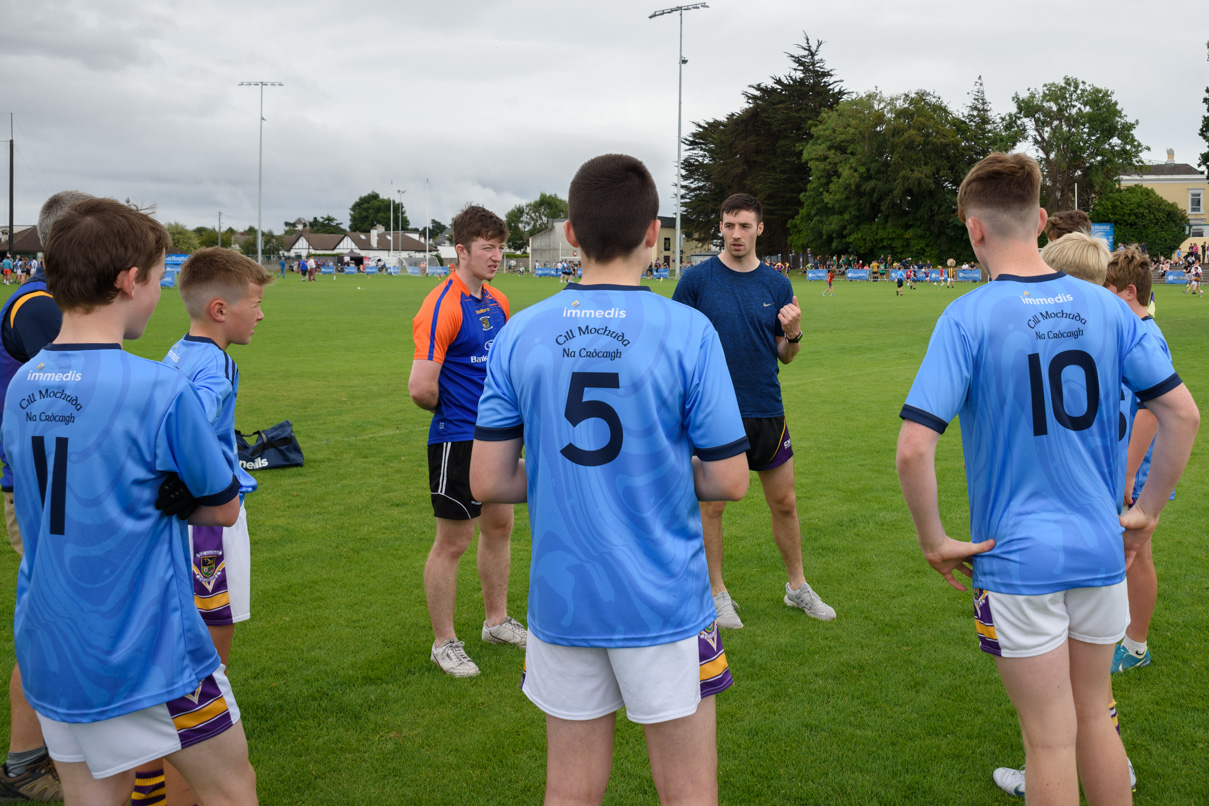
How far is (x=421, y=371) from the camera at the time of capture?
15.3ft

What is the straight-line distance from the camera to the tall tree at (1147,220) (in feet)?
220

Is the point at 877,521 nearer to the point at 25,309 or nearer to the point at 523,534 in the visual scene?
the point at 523,534

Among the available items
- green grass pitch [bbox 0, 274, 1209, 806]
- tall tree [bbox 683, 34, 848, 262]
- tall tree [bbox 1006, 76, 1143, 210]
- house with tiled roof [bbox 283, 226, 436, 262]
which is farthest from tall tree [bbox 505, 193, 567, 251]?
green grass pitch [bbox 0, 274, 1209, 806]

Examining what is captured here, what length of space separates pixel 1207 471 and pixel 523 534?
6.91m

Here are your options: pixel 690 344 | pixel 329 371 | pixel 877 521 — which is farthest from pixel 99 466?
pixel 329 371

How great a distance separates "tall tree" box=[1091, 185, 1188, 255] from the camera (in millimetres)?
67188

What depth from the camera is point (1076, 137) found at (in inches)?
2904

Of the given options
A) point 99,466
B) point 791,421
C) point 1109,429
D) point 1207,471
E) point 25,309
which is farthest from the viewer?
point 791,421

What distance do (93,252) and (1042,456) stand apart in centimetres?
274

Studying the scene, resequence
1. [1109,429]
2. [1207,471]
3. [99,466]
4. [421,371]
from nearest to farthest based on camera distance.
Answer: [99,466]
[1109,429]
[421,371]
[1207,471]

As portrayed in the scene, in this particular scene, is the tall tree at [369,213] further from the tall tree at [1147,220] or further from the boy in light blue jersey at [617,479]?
the boy in light blue jersey at [617,479]

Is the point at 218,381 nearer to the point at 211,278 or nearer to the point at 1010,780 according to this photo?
the point at 211,278

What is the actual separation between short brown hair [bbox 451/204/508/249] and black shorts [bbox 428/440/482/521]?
1.13 metres

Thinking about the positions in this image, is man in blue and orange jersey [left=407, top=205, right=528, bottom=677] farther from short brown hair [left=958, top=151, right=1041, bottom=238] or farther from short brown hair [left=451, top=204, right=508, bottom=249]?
short brown hair [left=958, top=151, right=1041, bottom=238]
